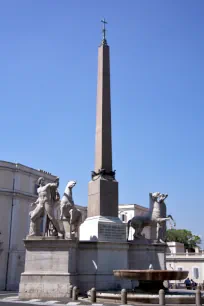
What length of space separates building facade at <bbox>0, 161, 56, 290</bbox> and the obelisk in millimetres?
22022

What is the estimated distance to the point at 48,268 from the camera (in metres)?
14.4

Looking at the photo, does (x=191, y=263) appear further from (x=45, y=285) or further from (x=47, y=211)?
(x=45, y=285)

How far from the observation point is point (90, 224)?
16.2m

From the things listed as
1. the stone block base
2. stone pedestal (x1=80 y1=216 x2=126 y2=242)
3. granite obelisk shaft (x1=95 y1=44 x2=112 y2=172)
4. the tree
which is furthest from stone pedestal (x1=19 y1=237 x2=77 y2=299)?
the tree

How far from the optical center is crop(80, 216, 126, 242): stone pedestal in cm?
1573

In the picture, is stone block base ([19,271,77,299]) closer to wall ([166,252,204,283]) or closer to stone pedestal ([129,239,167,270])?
stone pedestal ([129,239,167,270])

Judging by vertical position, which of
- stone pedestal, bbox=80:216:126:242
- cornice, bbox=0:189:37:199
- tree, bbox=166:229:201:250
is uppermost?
cornice, bbox=0:189:37:199

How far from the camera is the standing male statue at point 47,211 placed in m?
15.0

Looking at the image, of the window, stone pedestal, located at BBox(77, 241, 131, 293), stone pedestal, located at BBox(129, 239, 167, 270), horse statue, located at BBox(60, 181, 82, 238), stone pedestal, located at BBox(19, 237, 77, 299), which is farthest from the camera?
the window

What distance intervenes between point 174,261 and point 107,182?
2882 cm

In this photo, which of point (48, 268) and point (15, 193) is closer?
point (48, 268)

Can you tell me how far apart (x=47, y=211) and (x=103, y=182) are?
2898 millimetres

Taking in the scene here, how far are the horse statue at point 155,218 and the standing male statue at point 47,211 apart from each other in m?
4.05

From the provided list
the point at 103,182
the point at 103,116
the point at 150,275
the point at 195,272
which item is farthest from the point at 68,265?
the point at 195,272
